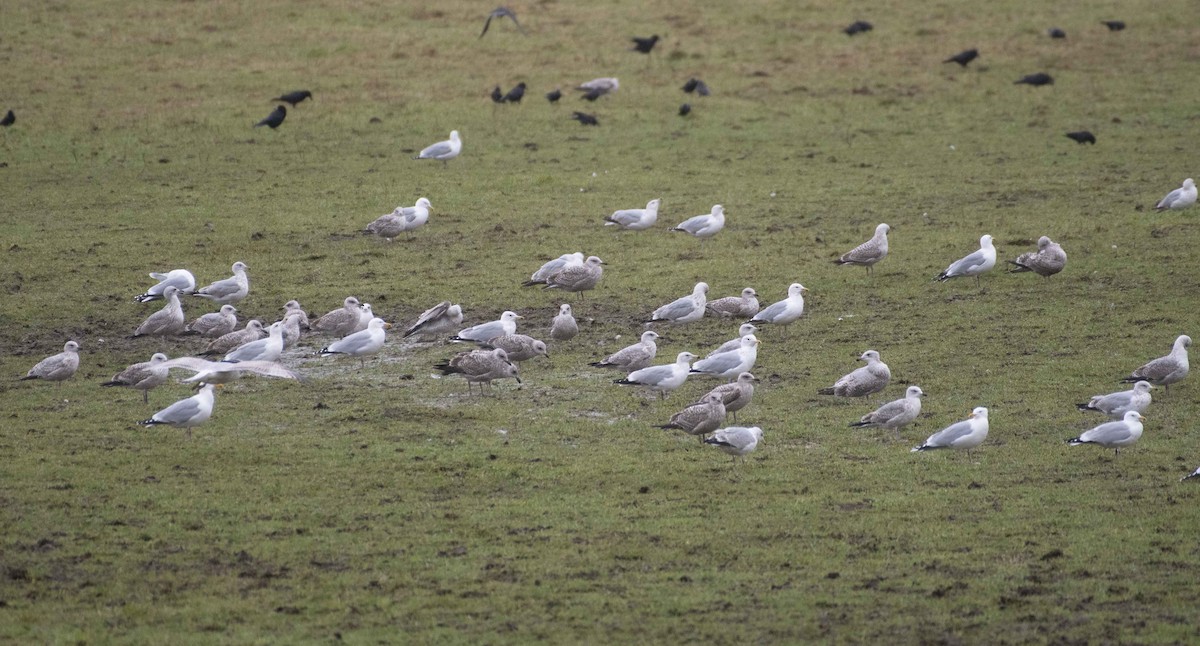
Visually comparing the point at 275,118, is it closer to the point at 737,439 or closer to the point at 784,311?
the point at 784,311

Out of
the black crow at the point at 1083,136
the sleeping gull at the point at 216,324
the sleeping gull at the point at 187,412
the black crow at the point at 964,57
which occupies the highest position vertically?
the sleeping gull at the point at 187,412

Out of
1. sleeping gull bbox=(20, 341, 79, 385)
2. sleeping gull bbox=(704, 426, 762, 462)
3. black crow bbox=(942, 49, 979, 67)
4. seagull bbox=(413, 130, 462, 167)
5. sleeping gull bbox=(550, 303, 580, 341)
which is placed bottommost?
black crow bbox=(942, 49, 979, 67)

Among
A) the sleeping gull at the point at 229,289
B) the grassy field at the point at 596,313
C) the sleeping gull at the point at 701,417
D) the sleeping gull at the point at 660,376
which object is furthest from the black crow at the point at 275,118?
the sleeping gull at the point at 701,417

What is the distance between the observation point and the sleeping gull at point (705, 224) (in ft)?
67.6

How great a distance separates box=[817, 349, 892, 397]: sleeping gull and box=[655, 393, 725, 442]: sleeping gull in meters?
1.54

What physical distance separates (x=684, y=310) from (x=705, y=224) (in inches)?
171

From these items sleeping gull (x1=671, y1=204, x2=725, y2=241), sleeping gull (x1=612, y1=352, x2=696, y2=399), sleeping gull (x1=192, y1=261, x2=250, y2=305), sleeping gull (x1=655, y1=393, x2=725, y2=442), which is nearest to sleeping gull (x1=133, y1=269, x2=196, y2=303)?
sleeping gull (x1=192, y1=261, x2=250, y2=305)

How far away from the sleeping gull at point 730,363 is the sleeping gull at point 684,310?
86.2 inches

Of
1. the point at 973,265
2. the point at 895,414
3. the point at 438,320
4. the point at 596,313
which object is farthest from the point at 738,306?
the point at 895,414

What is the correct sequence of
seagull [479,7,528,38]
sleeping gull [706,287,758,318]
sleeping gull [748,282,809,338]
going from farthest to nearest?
1. seagull [479,7,528,38]
2. sleeping gull [706,287,758,318]
3. sleeping gull [748,282,809,338]

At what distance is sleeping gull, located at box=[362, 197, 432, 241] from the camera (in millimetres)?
20531

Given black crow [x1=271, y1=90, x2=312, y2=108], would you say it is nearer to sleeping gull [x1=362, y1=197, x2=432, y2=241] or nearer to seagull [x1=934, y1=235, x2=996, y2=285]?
sleeping gull [x1=362, y1=197, x2=432, y2=241]

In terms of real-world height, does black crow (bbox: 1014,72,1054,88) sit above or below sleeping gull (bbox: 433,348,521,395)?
below

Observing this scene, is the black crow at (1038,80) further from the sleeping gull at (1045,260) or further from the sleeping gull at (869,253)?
the sleeping gull at (869,253)
